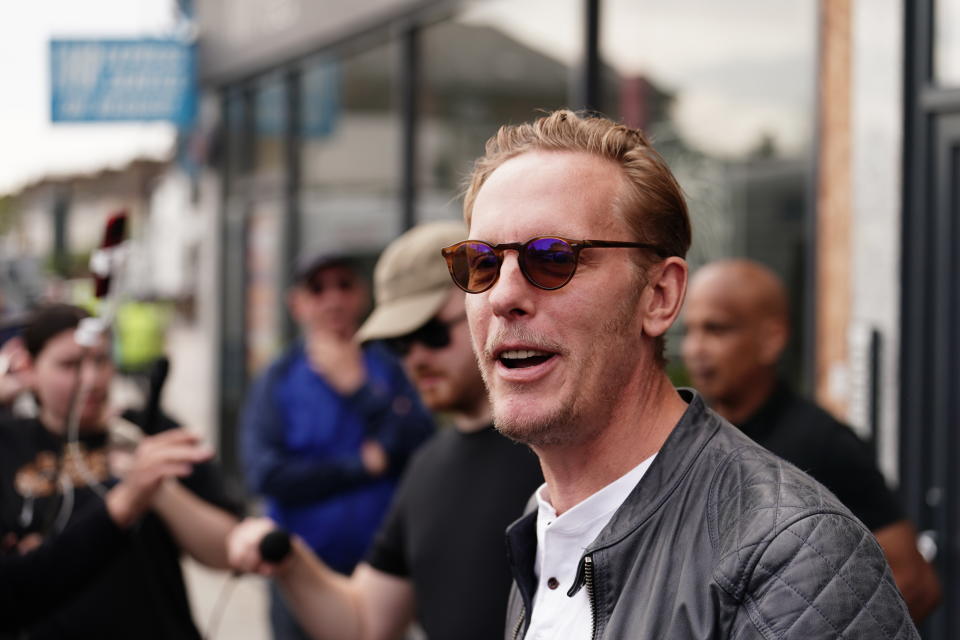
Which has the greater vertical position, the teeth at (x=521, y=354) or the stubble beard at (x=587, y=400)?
the teeth at (x=521, y=354)

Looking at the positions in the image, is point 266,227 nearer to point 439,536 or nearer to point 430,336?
point 430,336

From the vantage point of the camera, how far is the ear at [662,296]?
5.65ft

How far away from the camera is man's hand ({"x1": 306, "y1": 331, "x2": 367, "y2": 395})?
488cm

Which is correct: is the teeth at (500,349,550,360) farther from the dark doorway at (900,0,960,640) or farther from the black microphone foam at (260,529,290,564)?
the dark doorway at (900,0,960,640)

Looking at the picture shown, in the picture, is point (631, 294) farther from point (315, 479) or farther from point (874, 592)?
point (315, 479)

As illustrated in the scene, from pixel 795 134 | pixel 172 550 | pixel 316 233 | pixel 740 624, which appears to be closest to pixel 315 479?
pixel 172 550

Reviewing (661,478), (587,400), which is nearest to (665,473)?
(661,478)

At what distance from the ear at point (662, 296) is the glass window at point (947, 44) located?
298cm

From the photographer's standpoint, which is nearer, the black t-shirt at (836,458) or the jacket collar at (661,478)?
the jacket collar at (661,478)

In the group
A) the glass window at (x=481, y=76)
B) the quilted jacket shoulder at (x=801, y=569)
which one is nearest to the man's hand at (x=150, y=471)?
the quilted jacket shoulder at (x=801, y=569)

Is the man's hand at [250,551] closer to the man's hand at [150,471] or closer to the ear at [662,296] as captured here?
the man's hand at [150,471]

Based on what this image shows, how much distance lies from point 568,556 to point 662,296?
0.40m

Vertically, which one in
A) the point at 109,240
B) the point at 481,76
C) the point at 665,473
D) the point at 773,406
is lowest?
the point at 773,406

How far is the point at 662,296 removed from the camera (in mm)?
1736
